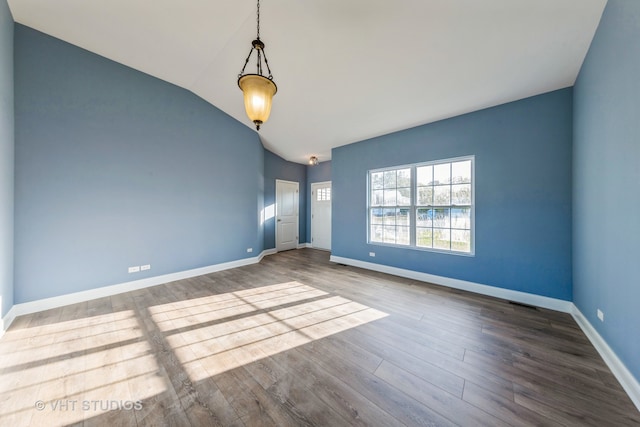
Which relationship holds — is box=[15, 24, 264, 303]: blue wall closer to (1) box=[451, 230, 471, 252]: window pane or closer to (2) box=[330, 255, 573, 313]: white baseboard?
(2) box=[330, 255, 573, 313]: white baseboard

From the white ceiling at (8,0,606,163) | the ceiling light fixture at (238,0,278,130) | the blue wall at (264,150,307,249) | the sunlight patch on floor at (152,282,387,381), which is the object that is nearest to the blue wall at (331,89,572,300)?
the white ceiling at (8,0,606,163)

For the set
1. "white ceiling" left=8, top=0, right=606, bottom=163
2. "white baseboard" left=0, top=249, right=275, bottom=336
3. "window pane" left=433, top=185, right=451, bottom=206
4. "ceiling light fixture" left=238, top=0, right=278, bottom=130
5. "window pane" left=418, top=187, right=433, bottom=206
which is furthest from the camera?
"window pane" left=418, top=187, right=433, bottom=206

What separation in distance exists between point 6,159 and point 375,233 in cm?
527

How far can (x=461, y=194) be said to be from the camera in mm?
3633

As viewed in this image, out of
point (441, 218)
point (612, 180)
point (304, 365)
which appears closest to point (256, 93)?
point (304, 365)

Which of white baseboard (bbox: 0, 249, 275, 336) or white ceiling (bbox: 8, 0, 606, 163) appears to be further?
white baseboard (bbox: 0, 249, 275, 336)

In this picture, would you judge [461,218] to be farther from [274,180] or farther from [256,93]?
[274,180]

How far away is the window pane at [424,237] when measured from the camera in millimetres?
3963

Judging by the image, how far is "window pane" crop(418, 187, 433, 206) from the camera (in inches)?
156

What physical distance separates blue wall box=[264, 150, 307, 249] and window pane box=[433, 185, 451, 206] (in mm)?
4273

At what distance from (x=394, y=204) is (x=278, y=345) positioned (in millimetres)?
3327

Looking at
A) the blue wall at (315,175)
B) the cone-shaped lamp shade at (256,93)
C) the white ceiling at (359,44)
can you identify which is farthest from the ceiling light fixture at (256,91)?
the blue wall at (315,175)

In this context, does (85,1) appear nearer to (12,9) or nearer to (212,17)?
(12,9)
